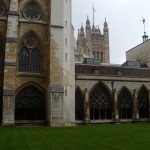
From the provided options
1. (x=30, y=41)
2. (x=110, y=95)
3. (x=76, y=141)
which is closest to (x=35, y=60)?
(x=30, y=41)

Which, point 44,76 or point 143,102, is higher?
point 44,76

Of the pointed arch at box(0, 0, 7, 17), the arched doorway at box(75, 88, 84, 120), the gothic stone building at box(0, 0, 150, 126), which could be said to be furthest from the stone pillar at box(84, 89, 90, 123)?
the pointed arch at box(0, 0, 7, 17)

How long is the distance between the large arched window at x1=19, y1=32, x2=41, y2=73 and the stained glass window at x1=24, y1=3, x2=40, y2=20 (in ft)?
6.40

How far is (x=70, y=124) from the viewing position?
28.0m

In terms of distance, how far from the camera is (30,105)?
28.8m

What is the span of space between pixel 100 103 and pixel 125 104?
3.64m

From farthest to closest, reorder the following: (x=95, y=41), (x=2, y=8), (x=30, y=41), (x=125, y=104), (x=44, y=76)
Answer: (x=95, y=41)
(x=125, y=104)
(x=30, y=41)
(x=2, y=8)
(x=44, y=76)

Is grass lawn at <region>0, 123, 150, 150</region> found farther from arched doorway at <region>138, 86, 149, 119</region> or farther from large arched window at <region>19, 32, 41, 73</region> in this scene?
arched doorway at <region>138, 86, 149, 119</region>

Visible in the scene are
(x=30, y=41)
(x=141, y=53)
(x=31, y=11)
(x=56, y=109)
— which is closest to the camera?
(x=56, y=109)

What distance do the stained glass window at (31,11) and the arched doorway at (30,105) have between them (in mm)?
7707

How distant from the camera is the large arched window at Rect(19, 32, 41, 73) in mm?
29422

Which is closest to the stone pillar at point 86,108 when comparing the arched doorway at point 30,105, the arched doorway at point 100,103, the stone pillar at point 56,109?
the arched doorway at point 100,103

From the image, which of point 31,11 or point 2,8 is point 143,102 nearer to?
point 31,11

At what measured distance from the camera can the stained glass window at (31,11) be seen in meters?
30.6
